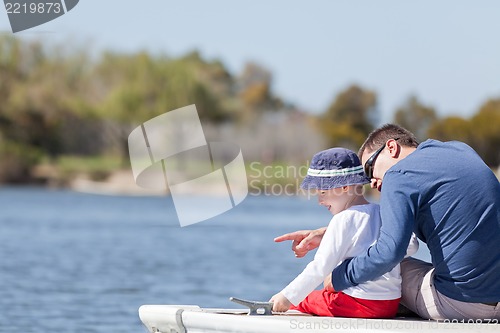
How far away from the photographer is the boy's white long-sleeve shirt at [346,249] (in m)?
4.50

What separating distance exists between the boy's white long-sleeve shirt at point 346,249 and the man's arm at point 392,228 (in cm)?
12

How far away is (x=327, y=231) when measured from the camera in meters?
4.54

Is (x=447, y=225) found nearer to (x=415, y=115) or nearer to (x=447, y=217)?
(x=447, y=217)

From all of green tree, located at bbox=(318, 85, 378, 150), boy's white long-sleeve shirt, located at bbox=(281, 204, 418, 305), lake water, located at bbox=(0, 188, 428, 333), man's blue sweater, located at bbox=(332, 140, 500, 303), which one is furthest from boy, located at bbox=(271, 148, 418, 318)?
green tree, located at bbox=(318, 85, 378, 150)

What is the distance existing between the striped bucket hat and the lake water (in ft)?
17.7

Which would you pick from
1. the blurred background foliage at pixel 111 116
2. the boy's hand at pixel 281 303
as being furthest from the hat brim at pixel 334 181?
the blurred background foliage at pixel 111 116

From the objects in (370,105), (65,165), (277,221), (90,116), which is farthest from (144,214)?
(370,105)

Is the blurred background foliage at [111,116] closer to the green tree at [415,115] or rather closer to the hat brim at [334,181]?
the green tree at [415,115]

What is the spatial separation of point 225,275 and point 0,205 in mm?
26032

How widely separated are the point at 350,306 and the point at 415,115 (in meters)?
80.1

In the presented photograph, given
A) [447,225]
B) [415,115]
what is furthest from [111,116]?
[447,225]

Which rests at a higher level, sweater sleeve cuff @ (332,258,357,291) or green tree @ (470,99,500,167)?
sweater sleeve cuff @ (332,258,357,291)

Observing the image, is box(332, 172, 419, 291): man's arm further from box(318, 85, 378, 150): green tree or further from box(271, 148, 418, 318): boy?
box(318, 85, 378, 150): green tree

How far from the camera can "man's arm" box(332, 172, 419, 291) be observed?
13.9 ft
